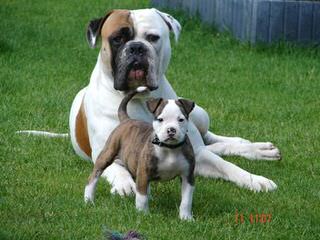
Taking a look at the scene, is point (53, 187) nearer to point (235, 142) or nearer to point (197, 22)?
point (235, 142)

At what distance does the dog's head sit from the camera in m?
6.65

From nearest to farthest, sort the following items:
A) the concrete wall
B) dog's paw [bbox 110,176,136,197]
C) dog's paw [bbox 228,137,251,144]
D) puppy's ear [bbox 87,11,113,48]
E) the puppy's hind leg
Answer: the puppy's hind leg, dog's paw [bbox 110,176,136,197], puppy's ear [bbox 87,11,113,48], dog's paw [bbox 228,137,251,144], the concrete wall

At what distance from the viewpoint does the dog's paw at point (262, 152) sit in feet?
24.8

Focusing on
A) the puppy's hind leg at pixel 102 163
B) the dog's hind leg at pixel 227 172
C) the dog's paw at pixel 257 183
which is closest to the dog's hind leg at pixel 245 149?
the dog's hind leg at pixel 227 172

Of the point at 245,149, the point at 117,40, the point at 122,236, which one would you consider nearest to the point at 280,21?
the point at 245,149

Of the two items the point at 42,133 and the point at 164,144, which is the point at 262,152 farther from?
the point at 164,144

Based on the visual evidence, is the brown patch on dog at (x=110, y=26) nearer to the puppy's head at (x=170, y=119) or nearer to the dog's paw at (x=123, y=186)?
the dog's paw at (x=123, y=186)

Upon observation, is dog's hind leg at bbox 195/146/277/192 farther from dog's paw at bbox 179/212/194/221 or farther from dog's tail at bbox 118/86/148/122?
dog's paw at bbox 179/212/194/221

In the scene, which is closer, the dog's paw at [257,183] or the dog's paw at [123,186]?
the dog's paw at [123,186]

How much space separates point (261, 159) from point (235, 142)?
0.34 metres

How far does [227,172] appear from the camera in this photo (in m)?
6.89
